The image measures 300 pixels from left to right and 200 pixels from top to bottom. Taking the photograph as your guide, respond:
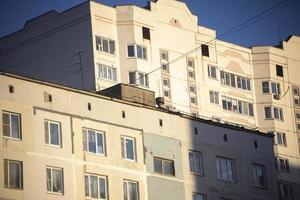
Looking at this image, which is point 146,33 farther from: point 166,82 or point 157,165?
point 157,165

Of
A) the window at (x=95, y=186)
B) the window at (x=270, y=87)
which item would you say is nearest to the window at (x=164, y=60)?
the window at (x=270, y=87)

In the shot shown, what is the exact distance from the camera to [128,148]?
73.7 metres

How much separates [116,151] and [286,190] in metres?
44.8

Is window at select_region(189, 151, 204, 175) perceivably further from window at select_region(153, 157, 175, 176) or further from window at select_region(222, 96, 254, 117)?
window at select_region(222, 96, 254, 117)

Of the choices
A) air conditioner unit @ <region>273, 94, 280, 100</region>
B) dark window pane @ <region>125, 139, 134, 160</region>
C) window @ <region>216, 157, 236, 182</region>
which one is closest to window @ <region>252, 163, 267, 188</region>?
window @ <region>216, 157, 236, 182</region>

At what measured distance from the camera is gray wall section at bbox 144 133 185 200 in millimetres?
74312

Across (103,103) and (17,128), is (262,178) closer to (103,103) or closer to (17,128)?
(103,103)

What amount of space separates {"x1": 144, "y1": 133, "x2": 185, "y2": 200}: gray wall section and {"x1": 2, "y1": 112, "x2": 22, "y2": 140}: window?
37.2 feet

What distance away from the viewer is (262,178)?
274ft

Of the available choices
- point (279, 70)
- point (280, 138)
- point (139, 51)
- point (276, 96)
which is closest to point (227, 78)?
point (276, 96)

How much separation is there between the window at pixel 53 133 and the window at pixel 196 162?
12.8 meters

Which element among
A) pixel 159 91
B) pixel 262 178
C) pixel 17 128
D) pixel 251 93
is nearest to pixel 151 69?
pixel 159 91

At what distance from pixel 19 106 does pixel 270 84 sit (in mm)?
58370

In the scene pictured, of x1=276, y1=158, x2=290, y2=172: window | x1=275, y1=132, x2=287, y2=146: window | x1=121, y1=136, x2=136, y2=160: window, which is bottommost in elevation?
x1=121, y1=136, x2=136, y2=160: window
